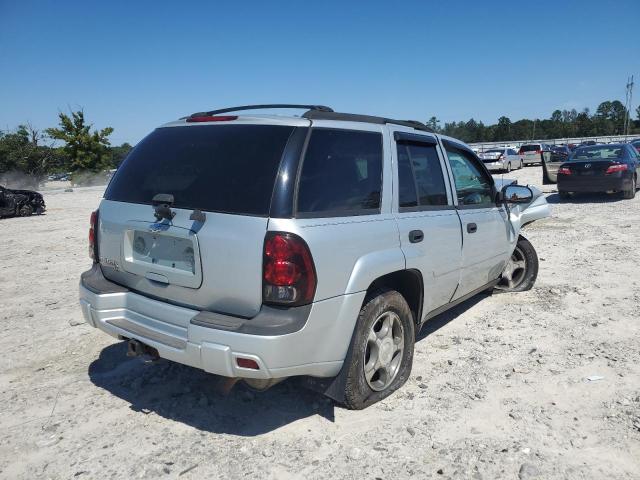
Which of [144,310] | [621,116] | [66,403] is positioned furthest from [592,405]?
[621,116]

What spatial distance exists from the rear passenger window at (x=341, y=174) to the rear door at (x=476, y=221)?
3.91 ft

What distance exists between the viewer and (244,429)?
316 centimetres

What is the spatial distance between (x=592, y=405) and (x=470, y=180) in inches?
85.1

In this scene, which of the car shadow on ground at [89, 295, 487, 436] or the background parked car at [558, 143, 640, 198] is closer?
the car shadow on ground at [89, 295, 487, 436]

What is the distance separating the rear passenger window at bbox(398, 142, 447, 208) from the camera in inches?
142

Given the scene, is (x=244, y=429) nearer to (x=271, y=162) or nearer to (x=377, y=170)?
(x=271, y=162)

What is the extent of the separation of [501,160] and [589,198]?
49.0ft

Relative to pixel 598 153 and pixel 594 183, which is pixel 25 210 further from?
pixel 598 153

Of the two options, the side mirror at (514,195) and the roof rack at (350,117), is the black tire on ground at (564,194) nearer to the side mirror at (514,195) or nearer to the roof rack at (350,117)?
the side mirror at (514,195)

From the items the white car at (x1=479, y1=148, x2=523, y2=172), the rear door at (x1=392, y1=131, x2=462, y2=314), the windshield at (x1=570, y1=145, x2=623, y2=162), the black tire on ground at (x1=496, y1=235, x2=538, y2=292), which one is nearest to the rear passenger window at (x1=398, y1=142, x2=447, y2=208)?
the rear door at (x1=392, y1=131, x2=462, y2=314)

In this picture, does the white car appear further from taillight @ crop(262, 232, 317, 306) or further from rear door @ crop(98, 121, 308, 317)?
taillight @ crop(262, 232, 317, 306)

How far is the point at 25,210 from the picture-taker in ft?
54.3

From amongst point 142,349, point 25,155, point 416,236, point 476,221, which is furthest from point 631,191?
point 25,155

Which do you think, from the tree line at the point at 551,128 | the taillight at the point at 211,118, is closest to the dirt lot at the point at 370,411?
the taillight at the point at 211,118
